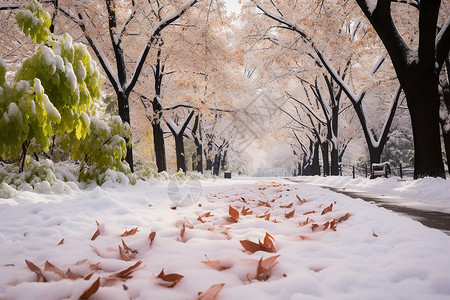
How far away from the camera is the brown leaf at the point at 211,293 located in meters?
1.34

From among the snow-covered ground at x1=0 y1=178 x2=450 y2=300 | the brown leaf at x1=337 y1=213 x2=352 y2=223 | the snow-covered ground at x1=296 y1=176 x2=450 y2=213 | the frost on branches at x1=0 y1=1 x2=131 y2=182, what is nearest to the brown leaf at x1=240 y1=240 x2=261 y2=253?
the snow-covered ground at x1=0 y1=178 x2=450 y2=300

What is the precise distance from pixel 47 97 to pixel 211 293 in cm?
362

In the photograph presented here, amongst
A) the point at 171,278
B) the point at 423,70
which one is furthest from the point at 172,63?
the point at 171,278

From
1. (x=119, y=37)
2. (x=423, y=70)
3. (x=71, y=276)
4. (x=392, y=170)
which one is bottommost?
(x=71, y=276)

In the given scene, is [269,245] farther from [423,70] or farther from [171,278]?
[423,70]

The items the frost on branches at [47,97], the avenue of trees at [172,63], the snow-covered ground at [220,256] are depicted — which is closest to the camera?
the snow-covered ground at [220,256]

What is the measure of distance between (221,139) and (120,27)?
21.9m

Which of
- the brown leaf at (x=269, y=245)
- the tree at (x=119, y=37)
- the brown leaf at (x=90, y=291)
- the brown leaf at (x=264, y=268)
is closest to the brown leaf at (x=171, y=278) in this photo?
the brown leaf at (x=90, y=291)

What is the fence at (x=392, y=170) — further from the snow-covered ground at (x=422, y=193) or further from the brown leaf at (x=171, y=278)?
the brown leaf at (x=171, y=278)

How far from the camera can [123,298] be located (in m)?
1.37

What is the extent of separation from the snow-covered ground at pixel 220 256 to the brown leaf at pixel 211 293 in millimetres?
33

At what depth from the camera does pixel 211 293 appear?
1366 millimetres

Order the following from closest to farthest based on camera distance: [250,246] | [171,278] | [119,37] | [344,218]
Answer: [171,278] → [250,246] → [344,218] → [119,37]

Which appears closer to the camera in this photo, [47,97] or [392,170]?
[47,97]
